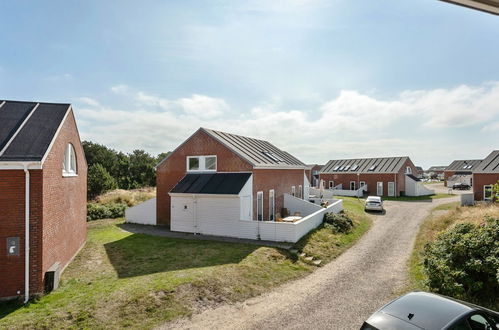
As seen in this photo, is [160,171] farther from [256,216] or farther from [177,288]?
[177,288]

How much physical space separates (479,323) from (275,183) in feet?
58.2

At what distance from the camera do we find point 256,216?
20.6 meters

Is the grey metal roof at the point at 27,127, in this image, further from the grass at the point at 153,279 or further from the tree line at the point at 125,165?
the tree line at the point at 125,165

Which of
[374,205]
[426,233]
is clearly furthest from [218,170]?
[374,205]

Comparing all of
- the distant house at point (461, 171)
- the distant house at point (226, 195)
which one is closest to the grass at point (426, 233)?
the distant house at point (226, 195)

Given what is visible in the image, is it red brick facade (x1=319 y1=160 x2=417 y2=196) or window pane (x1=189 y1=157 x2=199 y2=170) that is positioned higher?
window pane (x1=189 y1=157 x2=199 y2=170)

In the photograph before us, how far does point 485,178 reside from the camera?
33.7m

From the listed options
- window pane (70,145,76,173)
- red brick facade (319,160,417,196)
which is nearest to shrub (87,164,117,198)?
window pane (70,145,76,173)

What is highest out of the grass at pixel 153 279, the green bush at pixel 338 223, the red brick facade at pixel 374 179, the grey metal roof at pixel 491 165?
the grey metal roof at pixel 491 165

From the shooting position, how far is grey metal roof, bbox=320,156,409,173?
144 feet

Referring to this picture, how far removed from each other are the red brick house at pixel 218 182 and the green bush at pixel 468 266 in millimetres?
10727

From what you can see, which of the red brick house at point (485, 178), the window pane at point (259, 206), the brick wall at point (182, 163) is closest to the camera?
the window pane at point (259, 206)

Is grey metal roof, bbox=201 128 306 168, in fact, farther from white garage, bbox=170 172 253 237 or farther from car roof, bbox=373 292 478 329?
car roof, bbox=373 292 478 329

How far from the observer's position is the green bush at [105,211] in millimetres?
24987
